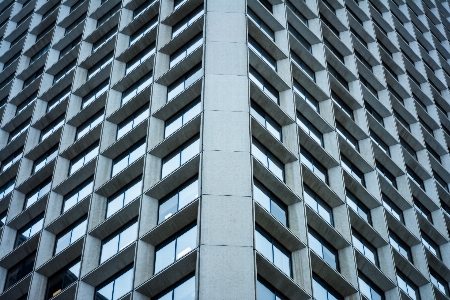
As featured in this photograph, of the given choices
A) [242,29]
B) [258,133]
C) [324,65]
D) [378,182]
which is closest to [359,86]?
[324,65]

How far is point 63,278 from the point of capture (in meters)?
37.2

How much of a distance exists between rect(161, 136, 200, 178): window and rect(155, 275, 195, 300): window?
6551 millimetres

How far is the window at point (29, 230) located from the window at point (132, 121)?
692 centimetres

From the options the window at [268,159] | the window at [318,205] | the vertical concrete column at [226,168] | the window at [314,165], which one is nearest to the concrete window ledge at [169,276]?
the vertical concrete column at [226,168]

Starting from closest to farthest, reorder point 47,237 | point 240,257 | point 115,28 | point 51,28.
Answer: point 240,257, point 47,237, point 115,28, point 51,28

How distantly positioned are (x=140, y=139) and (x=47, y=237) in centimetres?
736

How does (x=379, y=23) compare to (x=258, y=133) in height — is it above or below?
below

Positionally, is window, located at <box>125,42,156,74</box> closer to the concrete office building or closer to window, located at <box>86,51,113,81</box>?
the concrete office building

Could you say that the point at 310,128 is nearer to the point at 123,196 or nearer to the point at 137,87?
the point at 137,87

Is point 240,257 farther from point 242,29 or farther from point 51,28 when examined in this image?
point 51,28

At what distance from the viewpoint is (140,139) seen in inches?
1569

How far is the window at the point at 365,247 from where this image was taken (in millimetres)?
39094

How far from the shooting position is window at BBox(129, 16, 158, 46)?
48.0 metres

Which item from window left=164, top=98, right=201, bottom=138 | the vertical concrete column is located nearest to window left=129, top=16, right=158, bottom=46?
the vertical concrete column
